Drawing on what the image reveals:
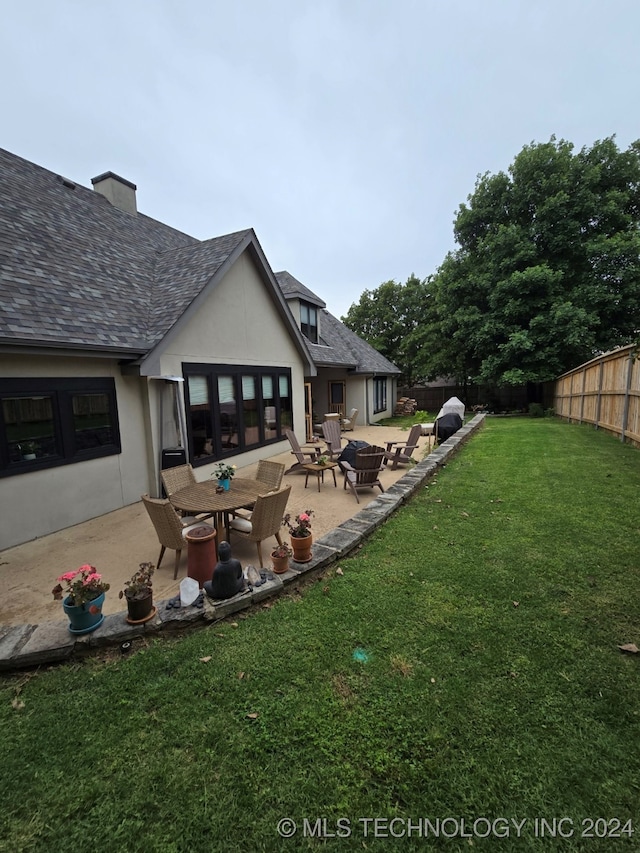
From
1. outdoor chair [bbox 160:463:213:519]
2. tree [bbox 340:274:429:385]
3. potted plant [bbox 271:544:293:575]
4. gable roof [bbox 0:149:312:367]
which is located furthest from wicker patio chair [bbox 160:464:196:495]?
tree [bbox 340:274:429:385]

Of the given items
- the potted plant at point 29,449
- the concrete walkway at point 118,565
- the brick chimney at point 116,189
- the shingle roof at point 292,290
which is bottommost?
the concrete walkway at point 118,565

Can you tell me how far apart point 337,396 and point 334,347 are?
279 cm

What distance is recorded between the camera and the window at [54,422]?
5.12 meters

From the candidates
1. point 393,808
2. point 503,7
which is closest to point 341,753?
point 393,808

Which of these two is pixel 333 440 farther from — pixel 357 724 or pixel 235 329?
pixel 357 724

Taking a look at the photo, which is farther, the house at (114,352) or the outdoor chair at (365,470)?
the outdoor chair at (365,470)

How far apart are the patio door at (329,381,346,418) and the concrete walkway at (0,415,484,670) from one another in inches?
435

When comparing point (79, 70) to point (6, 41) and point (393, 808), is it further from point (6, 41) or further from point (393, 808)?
point (393, 808)

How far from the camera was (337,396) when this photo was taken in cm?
1866

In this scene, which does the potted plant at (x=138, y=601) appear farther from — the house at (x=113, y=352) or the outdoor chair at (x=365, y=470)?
the outdoor chair at (x=365, y=470)

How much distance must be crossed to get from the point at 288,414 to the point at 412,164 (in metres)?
11.4

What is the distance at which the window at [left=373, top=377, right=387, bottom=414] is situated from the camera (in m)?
19.8

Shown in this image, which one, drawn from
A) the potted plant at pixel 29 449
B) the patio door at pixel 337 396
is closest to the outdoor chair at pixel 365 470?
the potted plant at pixel 29 449

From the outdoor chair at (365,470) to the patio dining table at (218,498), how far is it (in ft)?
7.02
